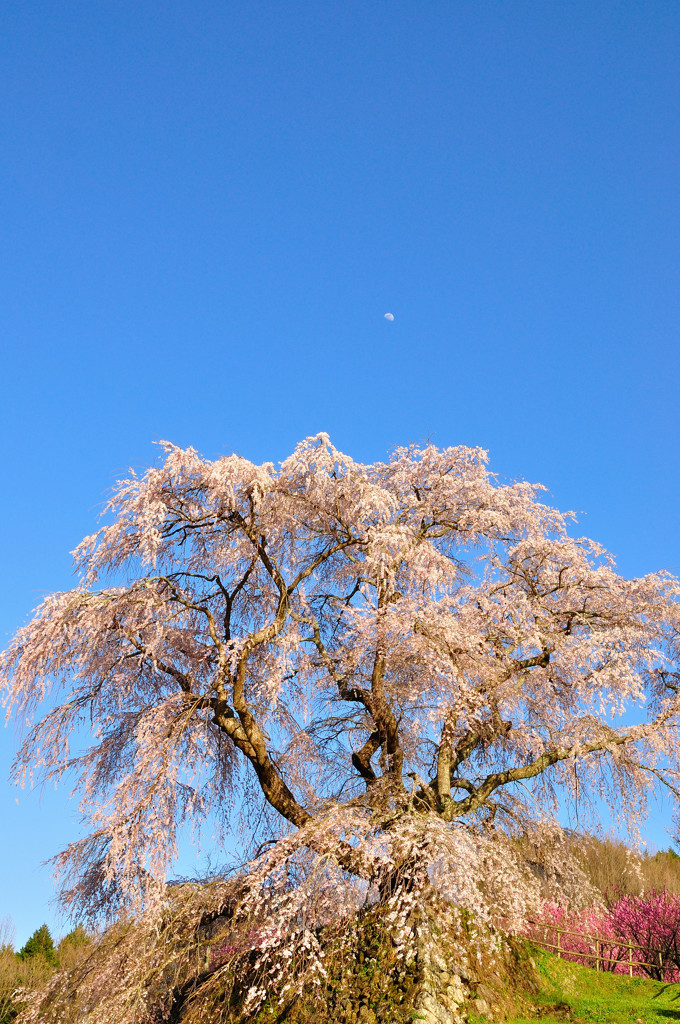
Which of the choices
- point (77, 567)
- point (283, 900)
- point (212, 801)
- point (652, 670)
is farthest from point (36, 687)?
point (652, 670)

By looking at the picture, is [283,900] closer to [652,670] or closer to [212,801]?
[212,801]

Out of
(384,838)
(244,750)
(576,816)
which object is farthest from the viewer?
(576,816)

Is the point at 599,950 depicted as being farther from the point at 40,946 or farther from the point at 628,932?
the point at 40,946

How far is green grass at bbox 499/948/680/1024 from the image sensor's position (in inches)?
513

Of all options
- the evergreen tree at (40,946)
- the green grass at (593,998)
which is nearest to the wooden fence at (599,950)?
the green grass at (593,998)

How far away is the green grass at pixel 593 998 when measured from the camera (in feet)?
42.8

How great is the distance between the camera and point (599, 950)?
19500mm

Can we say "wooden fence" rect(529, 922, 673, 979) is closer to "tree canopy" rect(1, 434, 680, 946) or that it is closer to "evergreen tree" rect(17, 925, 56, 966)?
"tree canopy" rect(1, 434, 680, 946)

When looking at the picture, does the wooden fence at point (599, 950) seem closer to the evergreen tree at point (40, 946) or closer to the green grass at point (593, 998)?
the green grass at point (593, 998)

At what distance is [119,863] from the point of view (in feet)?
37.0

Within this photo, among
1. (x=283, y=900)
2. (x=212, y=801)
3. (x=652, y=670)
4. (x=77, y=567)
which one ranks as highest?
(x=77, y=567)

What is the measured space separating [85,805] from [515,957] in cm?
812

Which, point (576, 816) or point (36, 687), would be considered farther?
point (576, 816)

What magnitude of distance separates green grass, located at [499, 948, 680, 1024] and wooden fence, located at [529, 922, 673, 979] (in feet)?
1.13
